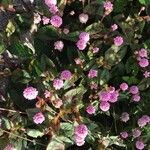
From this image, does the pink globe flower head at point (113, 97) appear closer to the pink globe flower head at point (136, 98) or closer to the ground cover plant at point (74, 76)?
the ground cover plant at point (74, 76)

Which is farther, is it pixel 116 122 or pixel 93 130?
pixel 116 122

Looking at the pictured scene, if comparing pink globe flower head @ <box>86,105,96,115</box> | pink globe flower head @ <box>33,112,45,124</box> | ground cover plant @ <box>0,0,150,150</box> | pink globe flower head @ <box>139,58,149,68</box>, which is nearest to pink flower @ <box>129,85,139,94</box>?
ground cover plant @ <box>0,0,150,150</box>

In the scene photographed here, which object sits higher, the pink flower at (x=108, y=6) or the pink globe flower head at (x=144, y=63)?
the pink flower at (x=108, y=6)

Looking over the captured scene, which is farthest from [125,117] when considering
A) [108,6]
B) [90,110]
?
[108,6]

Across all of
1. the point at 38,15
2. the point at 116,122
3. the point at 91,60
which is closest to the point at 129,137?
the point at 116,122

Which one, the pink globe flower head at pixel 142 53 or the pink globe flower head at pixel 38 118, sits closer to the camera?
the pink globe flower head at pixel 38 118

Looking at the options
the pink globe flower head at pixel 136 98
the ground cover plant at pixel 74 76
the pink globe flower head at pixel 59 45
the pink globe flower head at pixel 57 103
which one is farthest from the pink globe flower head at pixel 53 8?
the pink globe flower head at pixel 136 98

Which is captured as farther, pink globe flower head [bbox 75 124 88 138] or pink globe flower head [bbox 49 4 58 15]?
pink globe flower head [bbox 49 4 58 15]

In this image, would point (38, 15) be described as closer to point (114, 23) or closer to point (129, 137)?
point (114, 23)

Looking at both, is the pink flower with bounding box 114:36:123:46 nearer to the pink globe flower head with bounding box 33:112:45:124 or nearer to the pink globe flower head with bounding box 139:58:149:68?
the pink globe flower head with bounding box 139:58:149:68
